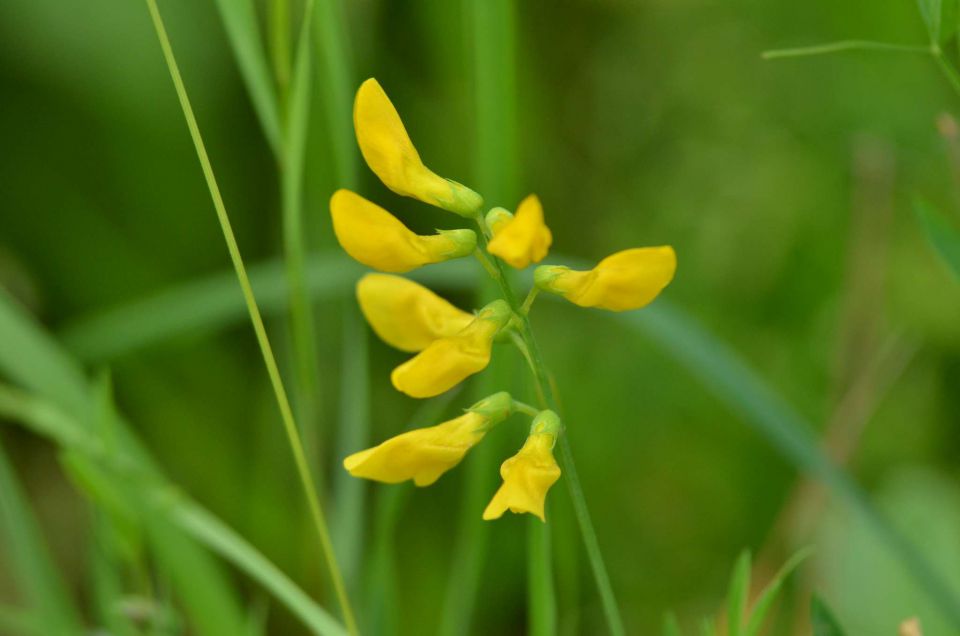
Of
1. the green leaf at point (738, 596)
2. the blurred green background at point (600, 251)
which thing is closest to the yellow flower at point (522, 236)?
the green leaf at point (738, 596)

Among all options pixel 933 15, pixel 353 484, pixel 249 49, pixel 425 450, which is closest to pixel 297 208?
pixel 249 49

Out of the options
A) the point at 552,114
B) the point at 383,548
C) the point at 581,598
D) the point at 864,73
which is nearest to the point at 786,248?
the point at 864,73

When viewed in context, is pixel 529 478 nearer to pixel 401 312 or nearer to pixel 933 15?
pixel 401 312

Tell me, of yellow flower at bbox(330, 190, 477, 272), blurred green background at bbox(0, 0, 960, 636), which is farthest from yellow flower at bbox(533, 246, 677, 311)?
blurred green background at bbox(0, 0, 960, 636)

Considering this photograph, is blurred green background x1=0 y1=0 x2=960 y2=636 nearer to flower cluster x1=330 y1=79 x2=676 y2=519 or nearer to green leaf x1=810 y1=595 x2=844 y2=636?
green leaf x1=810 y1=595 x2=844 y2=636

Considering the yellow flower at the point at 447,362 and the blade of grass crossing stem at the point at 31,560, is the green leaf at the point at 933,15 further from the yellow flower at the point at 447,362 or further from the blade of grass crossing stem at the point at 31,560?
the blade of grass crossing stem at the point at 31,560

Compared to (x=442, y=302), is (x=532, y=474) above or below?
below

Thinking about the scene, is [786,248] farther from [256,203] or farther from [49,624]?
[49,624]
